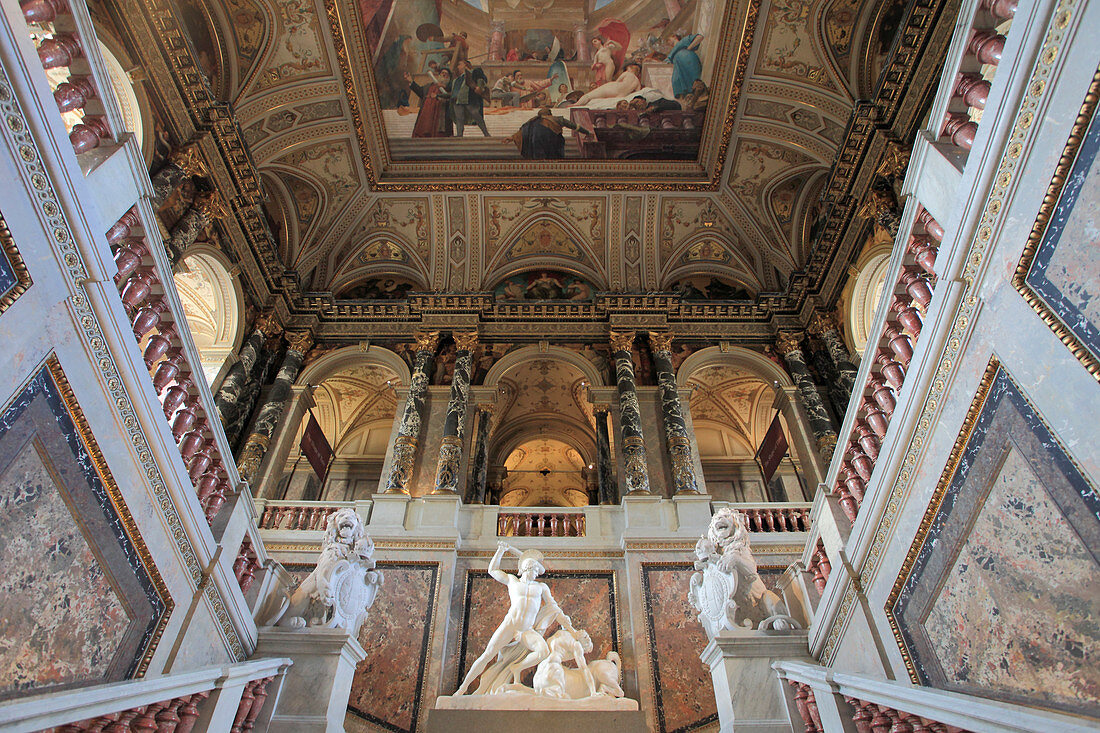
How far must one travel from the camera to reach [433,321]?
1241 centimetres

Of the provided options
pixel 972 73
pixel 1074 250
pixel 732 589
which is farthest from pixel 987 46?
pixel 732 589

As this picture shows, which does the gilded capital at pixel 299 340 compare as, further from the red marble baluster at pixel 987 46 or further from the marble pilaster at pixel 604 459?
the red marble baluster at pixel 987 46

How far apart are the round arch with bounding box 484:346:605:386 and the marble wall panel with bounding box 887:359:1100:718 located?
810cm

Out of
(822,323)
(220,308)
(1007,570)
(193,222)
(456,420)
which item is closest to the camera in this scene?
(1007,570)

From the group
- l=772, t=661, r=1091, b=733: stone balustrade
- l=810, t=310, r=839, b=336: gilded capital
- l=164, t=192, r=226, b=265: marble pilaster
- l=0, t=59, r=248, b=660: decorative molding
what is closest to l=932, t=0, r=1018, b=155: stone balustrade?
l=772, t=661, r=1091, b=733: stone balustrade

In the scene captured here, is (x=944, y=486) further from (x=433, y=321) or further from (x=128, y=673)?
(x=433, y=321)

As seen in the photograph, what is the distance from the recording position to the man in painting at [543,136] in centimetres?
1249

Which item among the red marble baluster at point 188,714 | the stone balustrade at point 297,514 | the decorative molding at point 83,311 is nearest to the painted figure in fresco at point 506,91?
the stone balustrade at point 297,514

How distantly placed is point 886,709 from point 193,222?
10050mm

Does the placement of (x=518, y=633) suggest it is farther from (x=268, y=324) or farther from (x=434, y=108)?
(x=434, y=108)

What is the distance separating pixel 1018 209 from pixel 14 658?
5353 millimetres

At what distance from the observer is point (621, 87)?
12172 mm

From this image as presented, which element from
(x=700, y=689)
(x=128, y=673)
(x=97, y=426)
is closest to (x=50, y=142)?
(x=97, y=426)

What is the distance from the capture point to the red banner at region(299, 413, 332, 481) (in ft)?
34.6
